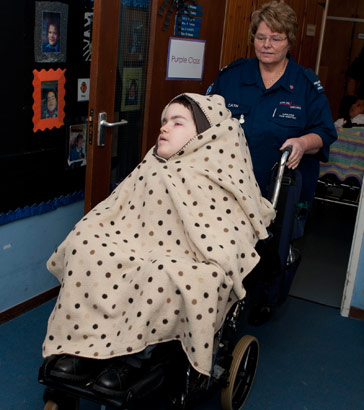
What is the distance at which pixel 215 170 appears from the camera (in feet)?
7.43

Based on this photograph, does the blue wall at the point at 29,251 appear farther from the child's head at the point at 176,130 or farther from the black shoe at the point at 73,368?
the black shoe at the point at 73,368

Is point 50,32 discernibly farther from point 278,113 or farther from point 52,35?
point 278,113

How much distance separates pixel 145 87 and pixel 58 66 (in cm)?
A: 49

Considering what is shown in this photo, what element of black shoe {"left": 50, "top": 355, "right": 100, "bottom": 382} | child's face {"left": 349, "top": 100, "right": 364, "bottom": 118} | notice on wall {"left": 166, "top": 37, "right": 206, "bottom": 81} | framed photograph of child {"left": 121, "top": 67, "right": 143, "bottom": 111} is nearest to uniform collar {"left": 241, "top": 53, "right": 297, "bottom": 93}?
notice on wall {"left": 166, "top": 37, "right": 206, "bottom": 81}

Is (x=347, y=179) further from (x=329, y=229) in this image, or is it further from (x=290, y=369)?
(x=290, y=369)

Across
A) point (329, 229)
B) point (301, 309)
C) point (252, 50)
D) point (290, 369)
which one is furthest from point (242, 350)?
point (329, 229)

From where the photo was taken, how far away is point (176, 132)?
7.72ft

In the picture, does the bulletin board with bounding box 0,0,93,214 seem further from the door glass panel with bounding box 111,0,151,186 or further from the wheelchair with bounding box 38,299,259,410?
the wheelchair with bounding box 38,299,259,410

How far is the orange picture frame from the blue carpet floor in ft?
3.44

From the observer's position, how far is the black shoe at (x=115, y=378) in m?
1.84

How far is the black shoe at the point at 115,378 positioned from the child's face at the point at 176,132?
0.86m

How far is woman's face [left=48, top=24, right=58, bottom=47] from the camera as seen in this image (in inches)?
112

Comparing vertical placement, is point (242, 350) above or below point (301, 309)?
above

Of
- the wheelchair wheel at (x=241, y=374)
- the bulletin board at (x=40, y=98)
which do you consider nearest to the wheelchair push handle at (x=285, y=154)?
the wheelchair wheel at (x=241, y=374)
